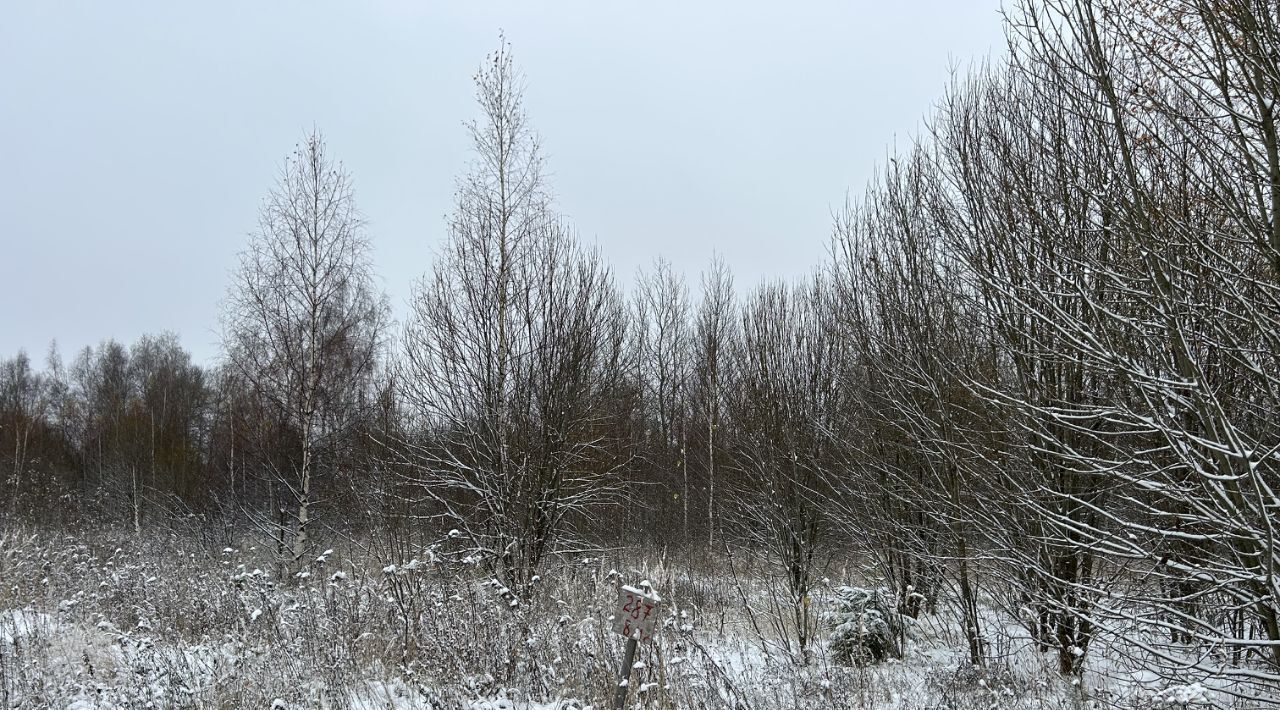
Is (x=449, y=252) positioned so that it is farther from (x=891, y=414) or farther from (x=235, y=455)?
(x=235, y=455)

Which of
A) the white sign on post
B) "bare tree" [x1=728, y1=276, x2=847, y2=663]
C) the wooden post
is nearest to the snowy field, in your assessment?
the wooden post

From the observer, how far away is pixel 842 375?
371 inches

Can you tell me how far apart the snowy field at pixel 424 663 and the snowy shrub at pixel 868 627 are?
0.74 ft

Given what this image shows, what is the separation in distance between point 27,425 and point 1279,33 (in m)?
35.5

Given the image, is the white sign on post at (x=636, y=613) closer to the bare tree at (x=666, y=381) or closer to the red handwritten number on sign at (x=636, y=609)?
the red handwritten number on sign at (x=636, y=609)

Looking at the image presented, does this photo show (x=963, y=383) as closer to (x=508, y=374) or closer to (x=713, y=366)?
(x=508, y=374)

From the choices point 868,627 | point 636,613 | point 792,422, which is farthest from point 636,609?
point 792,422

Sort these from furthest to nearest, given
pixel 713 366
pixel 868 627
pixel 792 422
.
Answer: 1. pixel 713 366
2. pixel 792 422
3. pixel 868 627

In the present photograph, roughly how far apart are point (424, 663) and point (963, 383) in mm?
3915

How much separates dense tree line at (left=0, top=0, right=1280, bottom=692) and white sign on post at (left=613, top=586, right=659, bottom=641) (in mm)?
2040

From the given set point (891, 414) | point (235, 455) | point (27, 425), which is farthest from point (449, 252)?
point (27, 425)

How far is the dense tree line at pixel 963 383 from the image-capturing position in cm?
318

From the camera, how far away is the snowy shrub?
752 centimetres

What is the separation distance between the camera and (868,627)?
755 centimetres
